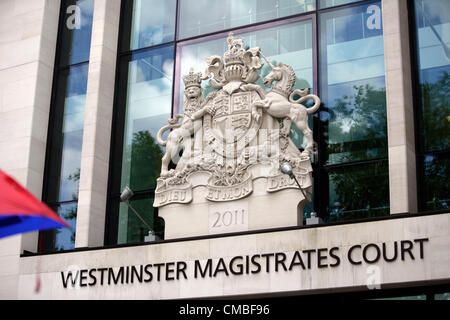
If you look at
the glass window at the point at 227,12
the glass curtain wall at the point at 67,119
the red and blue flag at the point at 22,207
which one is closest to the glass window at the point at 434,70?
the glass window at the point at 227,12

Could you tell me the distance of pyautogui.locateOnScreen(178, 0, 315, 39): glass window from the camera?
69.2 ft

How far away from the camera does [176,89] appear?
2189cm

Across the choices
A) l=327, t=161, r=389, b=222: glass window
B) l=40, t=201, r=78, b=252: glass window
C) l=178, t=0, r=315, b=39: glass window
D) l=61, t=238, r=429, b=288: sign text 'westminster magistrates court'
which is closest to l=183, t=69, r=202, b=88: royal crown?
l=178, t=0, r=315, b=39: glass window

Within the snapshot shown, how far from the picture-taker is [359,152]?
18891 millimetres

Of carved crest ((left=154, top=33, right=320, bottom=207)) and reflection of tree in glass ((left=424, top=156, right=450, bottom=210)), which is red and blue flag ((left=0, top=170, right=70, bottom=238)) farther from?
reflection of tree in glass ((left=424, top=156, right=450, bottom=210))

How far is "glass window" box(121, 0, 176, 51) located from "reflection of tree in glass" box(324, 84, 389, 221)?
20.2 feet

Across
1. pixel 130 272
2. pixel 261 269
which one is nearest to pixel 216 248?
pixel 261 269

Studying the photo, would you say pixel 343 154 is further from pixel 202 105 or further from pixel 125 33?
pixel 125 33

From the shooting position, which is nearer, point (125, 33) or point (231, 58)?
point (231, 58)

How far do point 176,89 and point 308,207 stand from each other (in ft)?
18.0

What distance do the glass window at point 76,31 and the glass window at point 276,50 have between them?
147 inches

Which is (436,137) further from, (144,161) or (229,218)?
(144,161)

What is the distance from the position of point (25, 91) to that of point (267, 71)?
746cm

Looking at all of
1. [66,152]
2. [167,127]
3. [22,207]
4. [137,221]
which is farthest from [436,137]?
[22,207]
